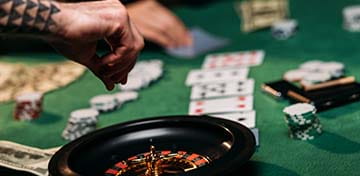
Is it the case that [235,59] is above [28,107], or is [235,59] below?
above

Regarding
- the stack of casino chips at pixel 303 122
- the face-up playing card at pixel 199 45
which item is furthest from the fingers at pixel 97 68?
the face-up playing card at pixel 199 45

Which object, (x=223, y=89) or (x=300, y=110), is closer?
(x=300, y=110)

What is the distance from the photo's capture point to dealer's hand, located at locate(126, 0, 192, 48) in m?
3.25

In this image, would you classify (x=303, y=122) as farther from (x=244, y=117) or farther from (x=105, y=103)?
(x=105, y=103)

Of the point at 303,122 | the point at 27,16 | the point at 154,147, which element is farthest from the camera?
the point at 303,122

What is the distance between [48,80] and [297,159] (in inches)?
59.3

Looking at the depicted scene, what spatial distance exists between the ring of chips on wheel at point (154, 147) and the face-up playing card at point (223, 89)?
68 centimetres

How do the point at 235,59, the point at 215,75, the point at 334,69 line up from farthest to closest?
the point at 235,59 < the point at 215,75 < the point at 334,69

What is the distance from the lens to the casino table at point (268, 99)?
1.75 meters

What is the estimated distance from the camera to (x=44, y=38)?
143cm

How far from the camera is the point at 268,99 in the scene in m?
2.29

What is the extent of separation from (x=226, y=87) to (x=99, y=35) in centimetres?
106

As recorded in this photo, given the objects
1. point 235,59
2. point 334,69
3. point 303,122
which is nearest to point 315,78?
point 334,69

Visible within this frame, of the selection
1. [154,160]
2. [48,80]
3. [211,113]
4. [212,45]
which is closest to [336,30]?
[212,45]
